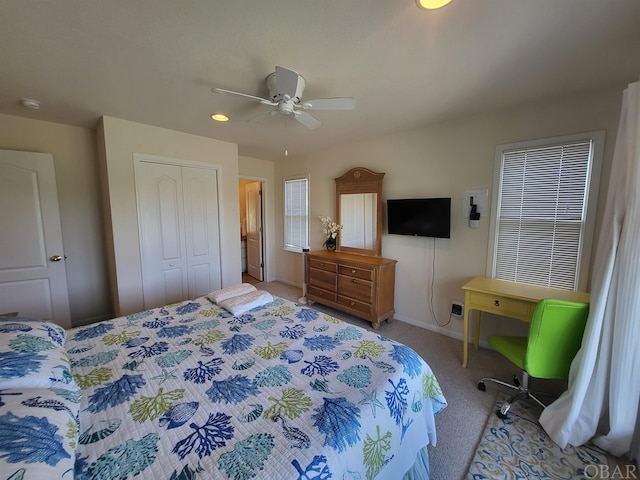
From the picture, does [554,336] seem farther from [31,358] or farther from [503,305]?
[31,358]

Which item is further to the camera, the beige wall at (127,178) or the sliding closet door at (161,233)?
the sliding closet door at (161,233)

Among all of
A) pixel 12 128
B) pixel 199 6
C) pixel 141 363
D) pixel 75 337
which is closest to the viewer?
pixel 199 6

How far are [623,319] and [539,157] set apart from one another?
153 centimetres

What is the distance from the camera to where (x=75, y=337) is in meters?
1.66

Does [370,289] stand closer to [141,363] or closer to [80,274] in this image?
[141,363]

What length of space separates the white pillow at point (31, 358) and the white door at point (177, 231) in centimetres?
166

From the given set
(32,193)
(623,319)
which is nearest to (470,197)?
(623,319)

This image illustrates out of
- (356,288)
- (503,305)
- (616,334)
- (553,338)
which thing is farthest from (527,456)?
(356,288)

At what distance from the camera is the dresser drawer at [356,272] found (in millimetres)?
3068

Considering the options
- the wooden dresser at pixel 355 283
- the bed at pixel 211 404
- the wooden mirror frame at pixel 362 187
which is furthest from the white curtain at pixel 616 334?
the wooden mirror frame at pixel 362 187

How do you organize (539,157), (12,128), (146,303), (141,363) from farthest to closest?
(146,303)
(12,128)
(539,157)
(141,363)

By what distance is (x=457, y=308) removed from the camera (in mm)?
2830

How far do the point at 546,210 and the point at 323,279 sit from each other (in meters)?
2.51

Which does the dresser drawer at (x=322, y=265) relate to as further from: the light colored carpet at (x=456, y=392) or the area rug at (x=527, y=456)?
the area rug at (x=527, y=456)
